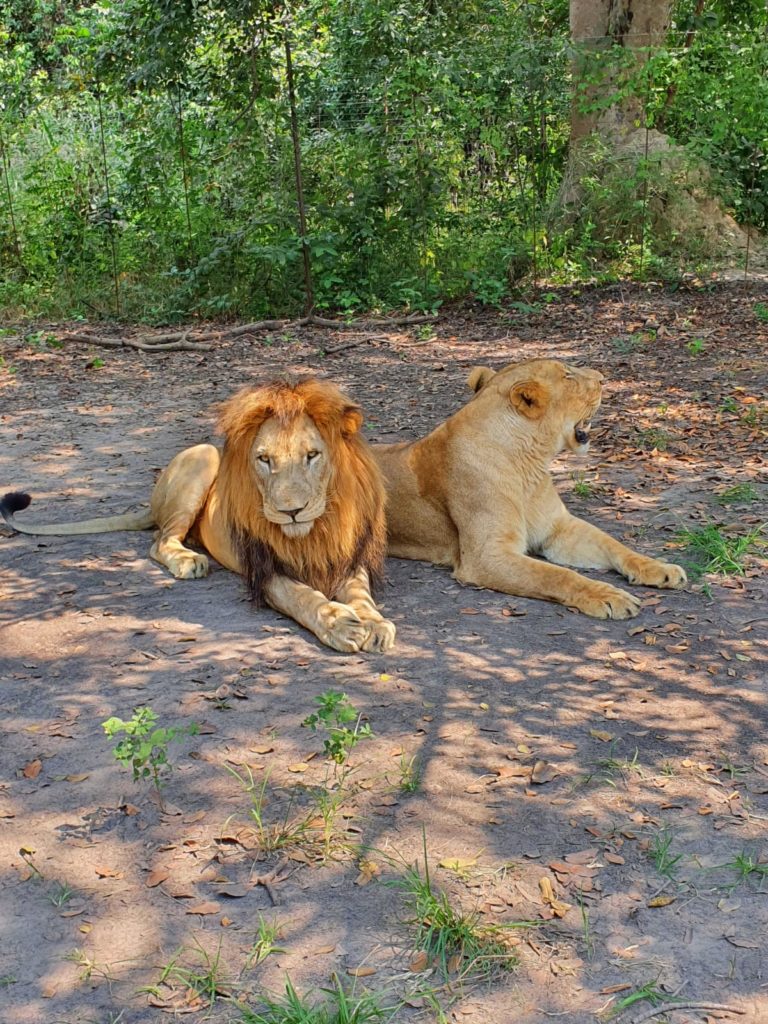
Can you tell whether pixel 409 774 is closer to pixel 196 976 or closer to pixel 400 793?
pixel 400 793

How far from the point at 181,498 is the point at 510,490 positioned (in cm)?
146

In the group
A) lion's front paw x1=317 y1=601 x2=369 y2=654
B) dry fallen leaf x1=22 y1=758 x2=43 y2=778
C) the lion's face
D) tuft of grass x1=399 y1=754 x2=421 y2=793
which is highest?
the lion's face

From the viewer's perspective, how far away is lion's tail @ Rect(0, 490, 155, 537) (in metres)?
5.29

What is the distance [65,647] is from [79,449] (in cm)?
317

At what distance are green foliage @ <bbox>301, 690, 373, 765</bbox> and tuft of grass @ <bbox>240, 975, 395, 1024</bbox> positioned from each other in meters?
0.82

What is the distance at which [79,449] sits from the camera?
7.16 metres

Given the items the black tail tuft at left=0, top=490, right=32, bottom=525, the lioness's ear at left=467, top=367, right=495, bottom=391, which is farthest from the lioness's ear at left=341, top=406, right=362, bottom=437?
the black tail tuft at left=0, top=490, right=32, bottom=525

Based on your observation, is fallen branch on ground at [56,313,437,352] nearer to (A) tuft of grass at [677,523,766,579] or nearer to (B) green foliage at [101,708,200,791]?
(A) tuft of grass at [677,523,766,579]

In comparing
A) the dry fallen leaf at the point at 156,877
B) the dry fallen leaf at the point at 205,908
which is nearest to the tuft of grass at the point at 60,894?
the dry fallen leaf at the point at 156,877

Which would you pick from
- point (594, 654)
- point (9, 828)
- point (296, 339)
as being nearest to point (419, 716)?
point (594, 654)

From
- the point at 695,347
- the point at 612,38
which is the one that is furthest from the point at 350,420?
the point at 612,38

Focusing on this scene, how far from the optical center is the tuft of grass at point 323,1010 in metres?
2.28

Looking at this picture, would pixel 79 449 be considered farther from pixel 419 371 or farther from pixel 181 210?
pixel 181 210

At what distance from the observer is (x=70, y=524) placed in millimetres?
5371
